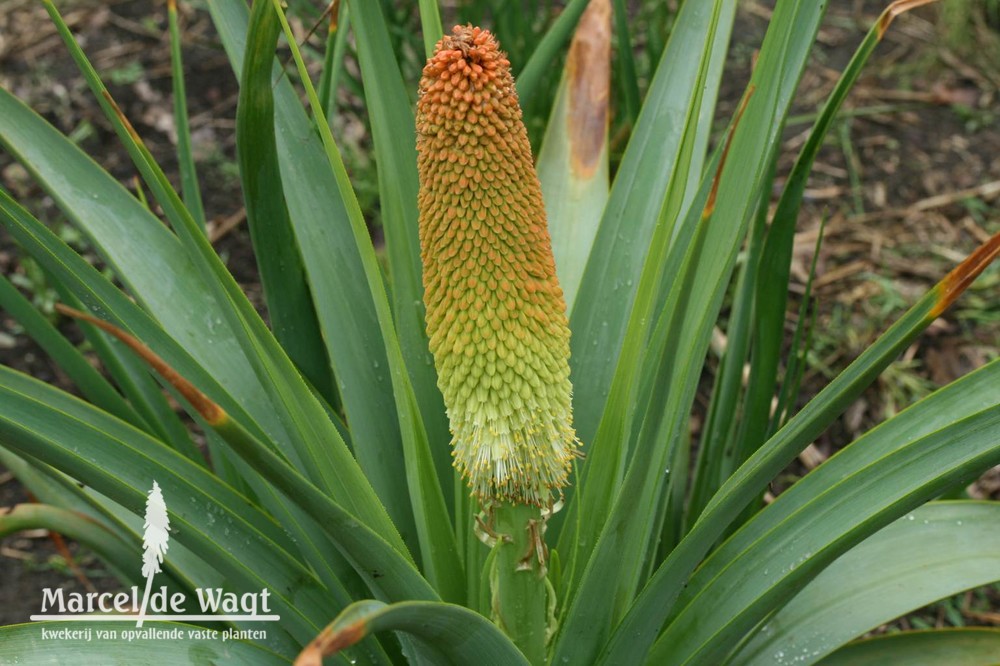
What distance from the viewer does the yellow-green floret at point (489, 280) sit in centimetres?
94

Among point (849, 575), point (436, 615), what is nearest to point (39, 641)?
point (436, 615)

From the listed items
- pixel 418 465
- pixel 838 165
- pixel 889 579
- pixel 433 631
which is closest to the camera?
pixel 433 631

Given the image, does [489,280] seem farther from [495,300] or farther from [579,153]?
[579,153]

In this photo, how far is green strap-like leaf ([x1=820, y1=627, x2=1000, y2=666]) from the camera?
4.58 feet

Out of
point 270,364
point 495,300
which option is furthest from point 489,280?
point 270,364

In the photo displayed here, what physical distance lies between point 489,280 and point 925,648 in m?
0.89

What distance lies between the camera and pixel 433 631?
3.04 ft

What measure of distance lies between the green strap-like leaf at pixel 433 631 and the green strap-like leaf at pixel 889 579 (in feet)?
1.58

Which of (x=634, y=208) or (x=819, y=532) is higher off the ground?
(x=634, y=208)

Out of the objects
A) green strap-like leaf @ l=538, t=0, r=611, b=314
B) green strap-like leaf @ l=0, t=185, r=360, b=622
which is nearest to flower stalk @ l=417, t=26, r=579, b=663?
green strap-like leaf @ l=0, t=185, r=360, b=622

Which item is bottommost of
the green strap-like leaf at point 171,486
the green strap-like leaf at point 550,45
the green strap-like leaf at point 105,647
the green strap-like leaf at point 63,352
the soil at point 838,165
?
the green strap-like leaf at point 105,647

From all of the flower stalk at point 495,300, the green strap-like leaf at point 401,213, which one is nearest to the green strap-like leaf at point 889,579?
the flower stalk at point 495,300

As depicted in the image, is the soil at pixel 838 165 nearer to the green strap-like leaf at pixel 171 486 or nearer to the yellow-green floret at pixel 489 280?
the green strap-like leaf at pixel 171 486

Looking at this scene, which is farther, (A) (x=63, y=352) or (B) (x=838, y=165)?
(B) (x=838, y=165)
